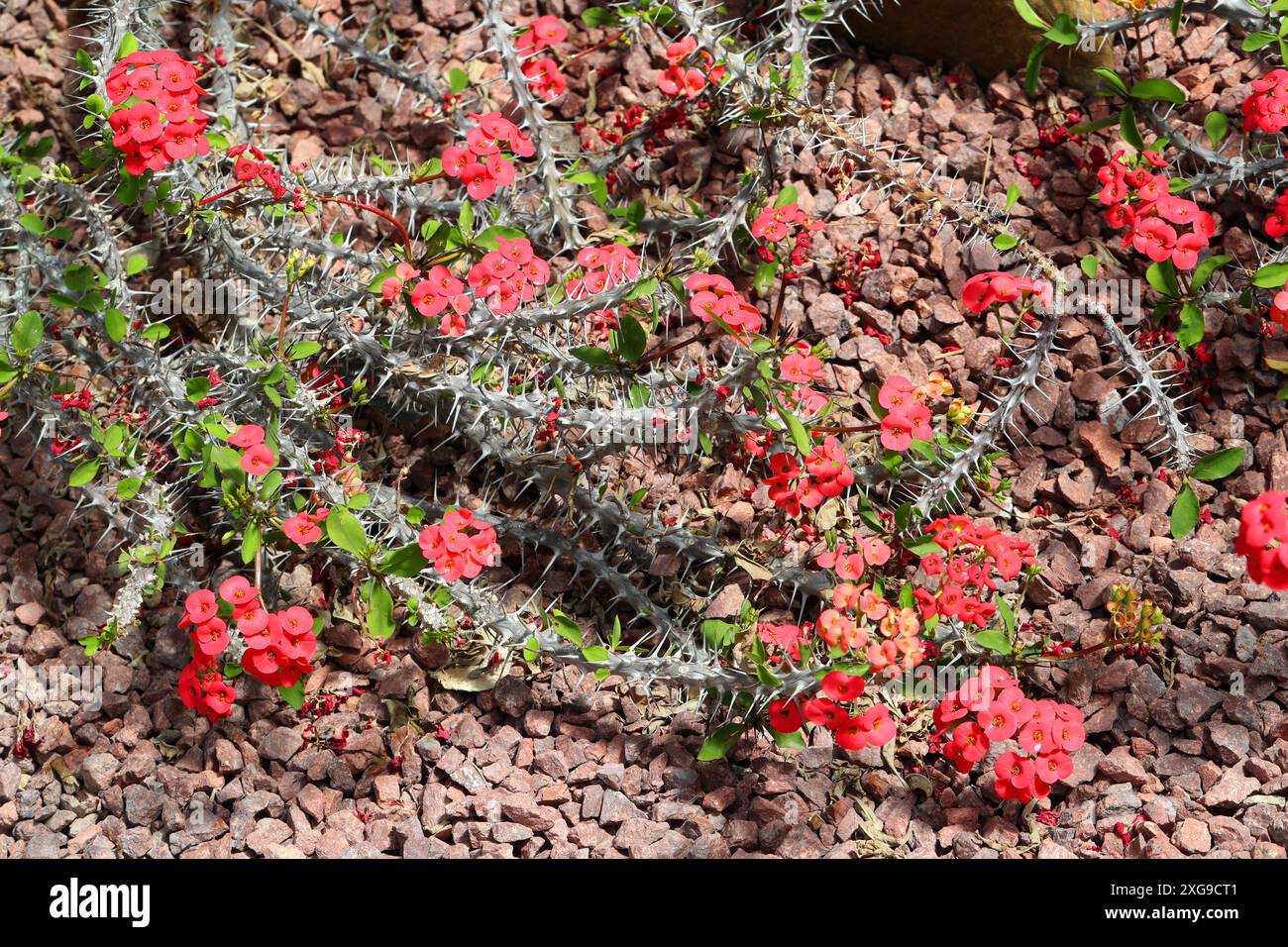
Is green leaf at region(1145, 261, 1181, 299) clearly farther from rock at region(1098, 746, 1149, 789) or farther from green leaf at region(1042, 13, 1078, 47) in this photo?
rock at region(1098, 746, 1149, 789)

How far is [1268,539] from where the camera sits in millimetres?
2301

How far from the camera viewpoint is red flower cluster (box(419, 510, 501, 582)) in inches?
104

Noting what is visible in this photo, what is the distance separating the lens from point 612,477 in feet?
11.3

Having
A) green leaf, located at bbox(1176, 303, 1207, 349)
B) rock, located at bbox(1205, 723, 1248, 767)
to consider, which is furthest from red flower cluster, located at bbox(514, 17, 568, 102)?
rock, located at bbox(1205, 723, 1248, 767)

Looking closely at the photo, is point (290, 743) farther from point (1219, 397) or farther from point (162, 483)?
point (1219, 397)

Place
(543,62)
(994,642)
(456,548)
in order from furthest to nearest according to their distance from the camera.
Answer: (543,62) → (994,642) → (456,548)

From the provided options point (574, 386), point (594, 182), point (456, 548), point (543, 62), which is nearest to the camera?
point (456, 548)

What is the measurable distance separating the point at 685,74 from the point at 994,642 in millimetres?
1951

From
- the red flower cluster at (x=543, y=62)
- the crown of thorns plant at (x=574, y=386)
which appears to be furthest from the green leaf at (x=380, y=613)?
the red flower cluster at (x=543, y=62)

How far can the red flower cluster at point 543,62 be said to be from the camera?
11.2 ft

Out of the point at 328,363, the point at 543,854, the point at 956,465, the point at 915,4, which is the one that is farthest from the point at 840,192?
the point at 543,854

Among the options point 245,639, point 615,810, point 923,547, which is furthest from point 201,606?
point 923,547

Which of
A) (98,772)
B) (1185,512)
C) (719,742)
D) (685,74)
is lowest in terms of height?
(98,772)

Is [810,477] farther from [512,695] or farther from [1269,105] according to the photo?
[1269,105]
